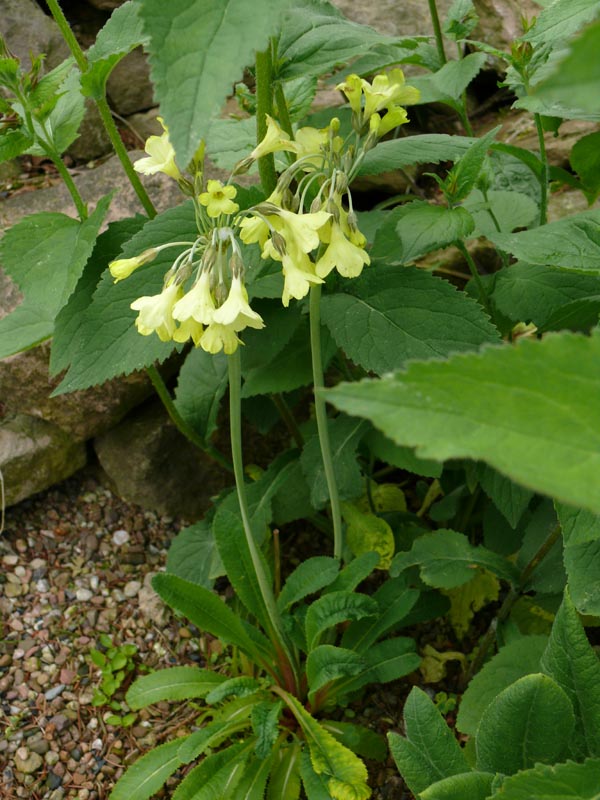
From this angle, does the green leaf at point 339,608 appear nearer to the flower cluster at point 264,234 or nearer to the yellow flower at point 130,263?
the flower cluster at point 264,234

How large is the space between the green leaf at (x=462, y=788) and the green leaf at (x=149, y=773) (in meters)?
0.77

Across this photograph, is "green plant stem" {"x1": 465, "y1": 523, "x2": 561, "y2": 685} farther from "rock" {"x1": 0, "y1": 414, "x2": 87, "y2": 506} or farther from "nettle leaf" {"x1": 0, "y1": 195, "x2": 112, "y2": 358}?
"rock" {"x1": 0, "y1": 414, "x2": 87, "y2": 506}

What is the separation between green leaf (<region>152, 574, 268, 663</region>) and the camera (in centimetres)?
176

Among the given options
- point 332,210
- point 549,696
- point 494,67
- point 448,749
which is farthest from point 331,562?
point 494,67

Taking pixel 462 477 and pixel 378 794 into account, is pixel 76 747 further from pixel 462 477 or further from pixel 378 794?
pixel 462 477

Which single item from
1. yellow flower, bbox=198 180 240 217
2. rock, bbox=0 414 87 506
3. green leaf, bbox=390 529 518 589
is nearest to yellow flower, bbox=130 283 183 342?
yellow flower, bbox=198 180 240 217

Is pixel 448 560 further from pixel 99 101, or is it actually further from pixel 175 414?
pixel 99 101

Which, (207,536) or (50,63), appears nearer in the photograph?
(207,536)

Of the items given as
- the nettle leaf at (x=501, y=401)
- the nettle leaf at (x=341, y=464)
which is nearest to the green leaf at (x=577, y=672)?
the nettle leaf at (x=341, y=464)

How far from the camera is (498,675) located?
168 cm

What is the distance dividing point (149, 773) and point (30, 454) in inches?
43.4

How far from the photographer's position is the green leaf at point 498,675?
1.65 m

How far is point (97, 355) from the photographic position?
5.16ft

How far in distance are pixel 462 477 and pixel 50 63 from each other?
2.06 m
